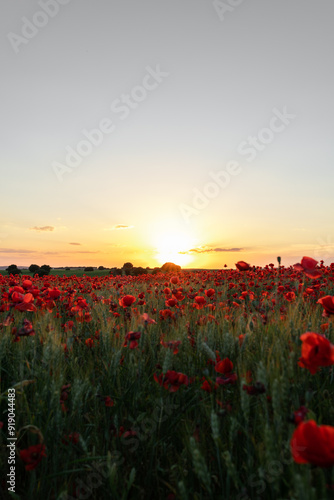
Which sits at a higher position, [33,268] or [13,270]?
[33,268]

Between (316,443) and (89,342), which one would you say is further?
(89,342)

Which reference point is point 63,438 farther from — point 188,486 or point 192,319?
point 192,319

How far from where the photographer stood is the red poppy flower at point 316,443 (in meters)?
0.94

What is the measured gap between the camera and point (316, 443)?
943 mm

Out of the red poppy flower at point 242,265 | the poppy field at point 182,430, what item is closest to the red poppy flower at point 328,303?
the poppy field at point 182,430

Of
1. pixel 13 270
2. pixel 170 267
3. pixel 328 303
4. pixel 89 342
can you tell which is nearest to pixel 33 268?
pixel 13 270

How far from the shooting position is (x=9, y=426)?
203cm

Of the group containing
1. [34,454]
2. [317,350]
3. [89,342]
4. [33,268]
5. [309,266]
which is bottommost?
[34,454]

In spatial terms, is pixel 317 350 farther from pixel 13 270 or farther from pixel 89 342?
pixel 13 270

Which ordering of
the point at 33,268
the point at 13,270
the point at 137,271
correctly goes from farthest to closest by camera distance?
the point at 33,268 → the point at 13,270 → the point at 137,271

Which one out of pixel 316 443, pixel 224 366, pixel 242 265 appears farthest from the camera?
pixel 242 265

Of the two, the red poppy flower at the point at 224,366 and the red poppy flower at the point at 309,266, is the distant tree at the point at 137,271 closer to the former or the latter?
the red poppy flower at the point at 309,266

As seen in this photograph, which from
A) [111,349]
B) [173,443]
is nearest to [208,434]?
[173,443]

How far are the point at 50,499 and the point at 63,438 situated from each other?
0.29m
